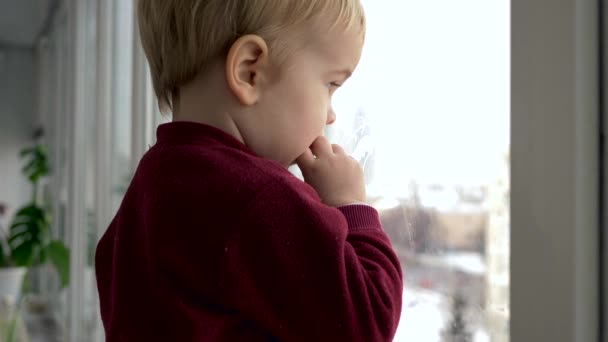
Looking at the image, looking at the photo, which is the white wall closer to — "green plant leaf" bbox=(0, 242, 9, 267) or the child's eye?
"green plant leaf" bbox=(0, 242, 9, 267)

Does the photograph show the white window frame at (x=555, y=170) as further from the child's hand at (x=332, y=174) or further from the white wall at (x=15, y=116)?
the white wall at (x=15, y=116)

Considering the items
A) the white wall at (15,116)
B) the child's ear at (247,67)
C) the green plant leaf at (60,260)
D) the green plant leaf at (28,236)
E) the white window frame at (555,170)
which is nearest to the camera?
the white window frame at (555,170)

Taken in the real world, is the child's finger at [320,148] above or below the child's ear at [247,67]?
below

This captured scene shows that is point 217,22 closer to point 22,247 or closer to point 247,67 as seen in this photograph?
point 247,67

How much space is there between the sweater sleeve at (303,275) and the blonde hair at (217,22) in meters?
0.18

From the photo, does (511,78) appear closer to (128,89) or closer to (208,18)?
(208,18)

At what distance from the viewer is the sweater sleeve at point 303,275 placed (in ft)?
1.78

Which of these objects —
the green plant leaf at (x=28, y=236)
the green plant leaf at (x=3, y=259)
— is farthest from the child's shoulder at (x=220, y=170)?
the green plant leaf at (x=3, y=259)

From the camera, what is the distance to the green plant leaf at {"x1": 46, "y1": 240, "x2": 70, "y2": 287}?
3295mm

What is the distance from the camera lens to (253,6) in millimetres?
612

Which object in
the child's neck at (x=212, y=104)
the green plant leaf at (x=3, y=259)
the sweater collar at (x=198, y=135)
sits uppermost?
the child's neck at (x=212, y=104)

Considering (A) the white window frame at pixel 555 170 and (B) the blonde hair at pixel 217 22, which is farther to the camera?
(B) the blonde hair at pixel 217 22

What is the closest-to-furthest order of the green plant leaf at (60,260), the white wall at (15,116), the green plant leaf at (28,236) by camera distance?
the green plant leaf at (60,260)
the green plant leaf at (28,236)
the white wall at (15,116)

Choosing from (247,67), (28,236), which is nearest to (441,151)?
(247,67)
